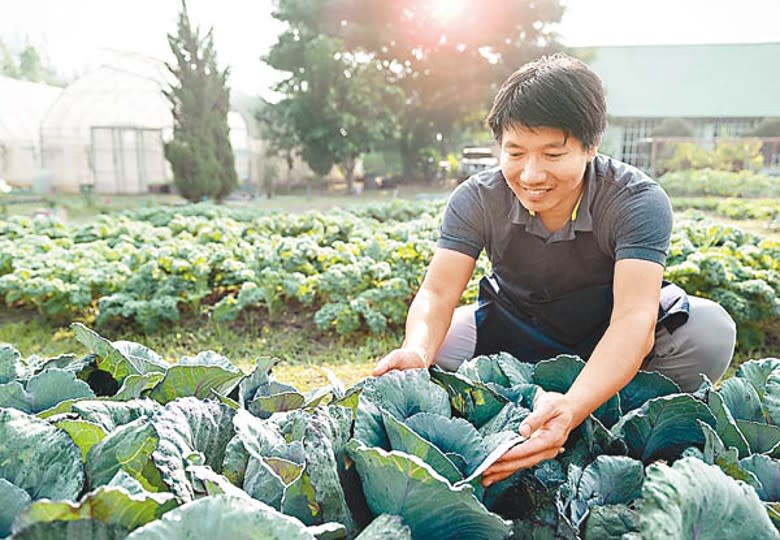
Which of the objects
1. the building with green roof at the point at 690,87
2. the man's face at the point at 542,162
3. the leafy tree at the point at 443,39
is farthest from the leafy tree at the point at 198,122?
the building with green roof at the point at 690,87

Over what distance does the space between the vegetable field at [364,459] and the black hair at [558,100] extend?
0.55 metres

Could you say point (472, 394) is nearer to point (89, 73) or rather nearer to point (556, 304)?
point (556, 304)

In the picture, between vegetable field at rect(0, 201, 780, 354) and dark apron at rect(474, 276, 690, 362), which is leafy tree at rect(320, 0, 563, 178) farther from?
dark apron at rect(474, 276, 690, 362)

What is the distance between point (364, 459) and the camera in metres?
0.77

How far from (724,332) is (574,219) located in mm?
684

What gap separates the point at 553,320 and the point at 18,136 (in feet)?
50.7

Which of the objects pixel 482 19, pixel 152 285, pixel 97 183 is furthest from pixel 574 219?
pixel 482 19

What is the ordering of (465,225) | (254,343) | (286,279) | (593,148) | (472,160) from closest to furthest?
(593,148)
(465,225)
(254,343)
(286,279)
(472,160)

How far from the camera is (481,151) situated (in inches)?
780

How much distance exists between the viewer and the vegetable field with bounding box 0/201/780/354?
3674mm

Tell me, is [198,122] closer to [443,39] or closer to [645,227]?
[443,39]

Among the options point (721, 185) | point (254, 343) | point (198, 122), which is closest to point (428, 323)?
point (254, 343)

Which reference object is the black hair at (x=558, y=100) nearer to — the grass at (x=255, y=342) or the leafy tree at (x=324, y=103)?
the grass at (x=255, y=342)

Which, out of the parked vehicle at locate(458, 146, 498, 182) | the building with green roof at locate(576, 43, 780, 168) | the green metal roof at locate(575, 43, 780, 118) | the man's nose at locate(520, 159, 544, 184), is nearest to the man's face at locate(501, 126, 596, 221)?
the man's nose at locate(520, 159, 544, 184)
